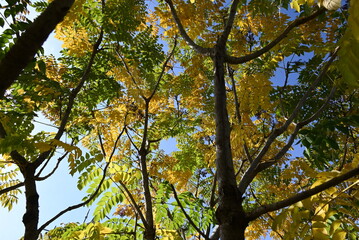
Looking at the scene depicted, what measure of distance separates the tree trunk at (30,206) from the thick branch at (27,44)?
9.34 feet

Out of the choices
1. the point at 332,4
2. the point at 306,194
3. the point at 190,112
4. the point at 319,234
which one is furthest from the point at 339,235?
the point at 190,112

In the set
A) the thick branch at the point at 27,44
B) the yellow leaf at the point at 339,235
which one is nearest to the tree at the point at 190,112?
the yellow leaf at the point at 339,235

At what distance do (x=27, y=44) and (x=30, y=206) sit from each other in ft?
10.5

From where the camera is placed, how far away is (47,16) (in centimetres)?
127

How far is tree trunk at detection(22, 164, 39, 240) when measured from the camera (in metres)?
3.44

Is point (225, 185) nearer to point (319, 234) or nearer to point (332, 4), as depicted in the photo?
point (319, 234)

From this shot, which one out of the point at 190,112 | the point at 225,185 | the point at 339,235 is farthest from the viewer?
the point at 190,112

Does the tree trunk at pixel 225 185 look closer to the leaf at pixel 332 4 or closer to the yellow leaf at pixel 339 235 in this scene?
the yellow leaf at pixel 339 235

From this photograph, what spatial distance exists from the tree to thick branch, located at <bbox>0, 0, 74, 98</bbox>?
1.19 meters

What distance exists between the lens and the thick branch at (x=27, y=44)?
1.21 m

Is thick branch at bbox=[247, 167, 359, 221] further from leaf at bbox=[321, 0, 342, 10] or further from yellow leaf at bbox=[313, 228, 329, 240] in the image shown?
leaf at bbox=[321, 0, 342, 10]

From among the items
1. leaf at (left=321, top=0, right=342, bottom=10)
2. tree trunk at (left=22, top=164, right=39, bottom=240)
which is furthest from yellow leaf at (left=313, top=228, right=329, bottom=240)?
tree trunk at (left=22, top=164, right=39, bottom=240)

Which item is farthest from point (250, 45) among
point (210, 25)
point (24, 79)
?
point (24, 79)

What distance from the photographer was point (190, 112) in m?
7.31
